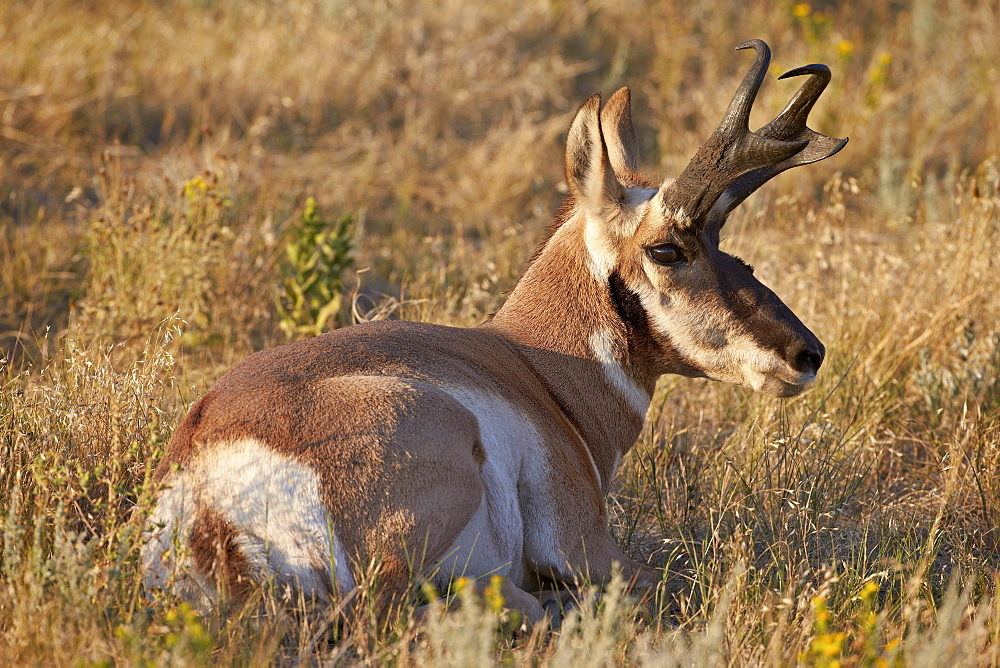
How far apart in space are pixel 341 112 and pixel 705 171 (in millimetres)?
6538

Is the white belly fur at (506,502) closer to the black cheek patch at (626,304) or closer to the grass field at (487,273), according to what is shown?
the grass field at (487,273)

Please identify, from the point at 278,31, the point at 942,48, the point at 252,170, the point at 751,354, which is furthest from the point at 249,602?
the point at 942,48

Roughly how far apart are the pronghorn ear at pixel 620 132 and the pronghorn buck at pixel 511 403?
0.03 ft

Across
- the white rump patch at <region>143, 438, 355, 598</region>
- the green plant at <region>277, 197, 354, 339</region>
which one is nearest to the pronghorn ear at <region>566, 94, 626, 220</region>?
the white rump patch at <region>143, 438, 355, 598</region>

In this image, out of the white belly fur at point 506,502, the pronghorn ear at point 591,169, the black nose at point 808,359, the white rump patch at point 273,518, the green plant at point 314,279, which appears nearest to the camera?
the white rump patch at point 273,518

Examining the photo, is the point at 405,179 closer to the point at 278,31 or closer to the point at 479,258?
the point at 479,258

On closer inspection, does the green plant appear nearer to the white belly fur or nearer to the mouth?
the white belly fur

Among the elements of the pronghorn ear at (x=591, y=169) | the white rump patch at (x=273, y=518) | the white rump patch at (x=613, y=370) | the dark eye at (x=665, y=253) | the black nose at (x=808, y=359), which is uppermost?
the pronghorn ear at (x=591, y=169)

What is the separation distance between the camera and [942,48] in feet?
39.3

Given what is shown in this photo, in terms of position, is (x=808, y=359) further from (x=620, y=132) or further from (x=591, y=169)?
(x=620, y=132)

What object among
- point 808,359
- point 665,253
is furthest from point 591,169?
point 808,359

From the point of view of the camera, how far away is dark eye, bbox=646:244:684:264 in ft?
14.0

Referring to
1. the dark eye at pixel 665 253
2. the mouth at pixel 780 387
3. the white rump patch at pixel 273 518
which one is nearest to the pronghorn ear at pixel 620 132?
the dark eye at pixel 665 253

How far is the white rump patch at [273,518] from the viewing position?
3.31 meters
